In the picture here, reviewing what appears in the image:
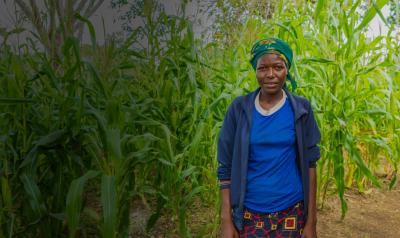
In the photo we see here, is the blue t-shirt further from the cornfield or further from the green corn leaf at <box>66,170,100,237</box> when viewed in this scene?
the green corn leaf at <box>66,170,100,237</box>

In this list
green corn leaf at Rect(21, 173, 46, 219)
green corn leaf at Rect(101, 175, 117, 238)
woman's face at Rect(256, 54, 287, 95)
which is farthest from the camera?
green corn leaf at Rect(21, 173, 46, 219)

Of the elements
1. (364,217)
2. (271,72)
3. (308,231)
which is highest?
(271,72)

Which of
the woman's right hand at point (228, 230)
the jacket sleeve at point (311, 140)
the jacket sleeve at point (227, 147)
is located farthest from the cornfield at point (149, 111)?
the jacket sleeve at point (311, 140)

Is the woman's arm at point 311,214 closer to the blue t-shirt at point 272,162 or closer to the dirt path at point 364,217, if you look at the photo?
the blue t-shirt at point 272,162

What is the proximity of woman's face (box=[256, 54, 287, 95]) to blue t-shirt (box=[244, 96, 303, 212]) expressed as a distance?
8 centimetres

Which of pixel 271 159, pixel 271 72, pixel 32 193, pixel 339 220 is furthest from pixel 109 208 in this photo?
pixel 339 220

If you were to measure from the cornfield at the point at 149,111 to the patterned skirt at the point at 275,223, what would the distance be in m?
0.44

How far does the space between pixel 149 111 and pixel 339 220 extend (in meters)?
1.37

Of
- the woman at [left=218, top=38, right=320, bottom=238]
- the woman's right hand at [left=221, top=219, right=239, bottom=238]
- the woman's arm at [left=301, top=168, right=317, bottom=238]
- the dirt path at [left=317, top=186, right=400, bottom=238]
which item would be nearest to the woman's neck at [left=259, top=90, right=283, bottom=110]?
the woman at [left=218, top=38, right=320, bottom=238]

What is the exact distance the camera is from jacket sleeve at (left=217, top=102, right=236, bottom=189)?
62.0 inches

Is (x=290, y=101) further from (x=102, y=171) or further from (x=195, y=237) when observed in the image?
(x=195, y=237)

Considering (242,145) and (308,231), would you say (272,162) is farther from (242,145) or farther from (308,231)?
(308,231)

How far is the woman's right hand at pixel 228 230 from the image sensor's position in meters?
1.55

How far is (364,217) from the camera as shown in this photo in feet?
9.27
